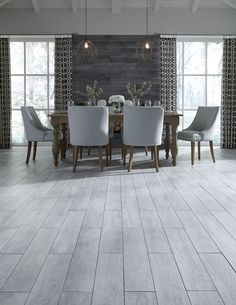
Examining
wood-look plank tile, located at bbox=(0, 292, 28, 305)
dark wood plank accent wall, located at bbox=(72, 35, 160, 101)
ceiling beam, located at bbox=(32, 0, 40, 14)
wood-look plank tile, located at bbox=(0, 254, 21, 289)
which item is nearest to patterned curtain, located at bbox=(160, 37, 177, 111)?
dark wood plank accent wall, located at bbox=(72, 35, 160, 101)

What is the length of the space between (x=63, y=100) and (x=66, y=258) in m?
6.89

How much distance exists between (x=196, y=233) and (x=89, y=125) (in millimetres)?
3233

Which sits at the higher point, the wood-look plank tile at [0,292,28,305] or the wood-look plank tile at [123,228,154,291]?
the wood-look plank tile at [123,228,154,291]

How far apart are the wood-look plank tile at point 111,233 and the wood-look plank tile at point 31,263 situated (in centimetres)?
34

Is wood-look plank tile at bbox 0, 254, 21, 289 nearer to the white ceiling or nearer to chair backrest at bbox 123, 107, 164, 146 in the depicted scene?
chair backrest at bbox 123, 107, 164, 146

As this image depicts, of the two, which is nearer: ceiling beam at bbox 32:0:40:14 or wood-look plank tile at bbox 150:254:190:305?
wood-look plank tile at bbox 150:254:190:305

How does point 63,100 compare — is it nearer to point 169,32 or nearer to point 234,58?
point 169,32

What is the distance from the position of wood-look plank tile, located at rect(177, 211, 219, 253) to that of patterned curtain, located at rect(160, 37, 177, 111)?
572 centimetres

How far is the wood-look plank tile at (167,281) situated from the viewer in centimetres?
221

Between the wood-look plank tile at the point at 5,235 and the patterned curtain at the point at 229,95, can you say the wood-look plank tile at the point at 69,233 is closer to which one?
the wood-look plank tile at the point at 5,235

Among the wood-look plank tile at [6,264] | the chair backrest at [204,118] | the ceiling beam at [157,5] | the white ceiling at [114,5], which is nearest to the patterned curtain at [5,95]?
the white ceiling at [114,5]

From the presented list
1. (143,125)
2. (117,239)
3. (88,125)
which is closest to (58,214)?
(117,239)

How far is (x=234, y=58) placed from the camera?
935 cm

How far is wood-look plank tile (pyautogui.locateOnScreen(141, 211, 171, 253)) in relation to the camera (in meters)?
2.99
